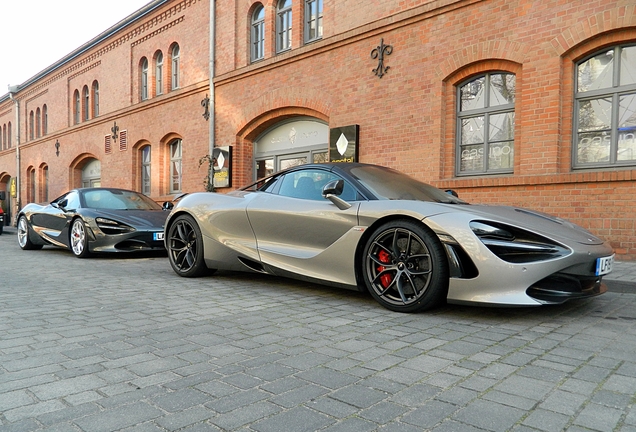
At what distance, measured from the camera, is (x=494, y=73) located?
8609mm

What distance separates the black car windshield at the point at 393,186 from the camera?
430cm

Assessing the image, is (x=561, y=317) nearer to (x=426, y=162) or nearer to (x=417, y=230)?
(x=417, y=230)

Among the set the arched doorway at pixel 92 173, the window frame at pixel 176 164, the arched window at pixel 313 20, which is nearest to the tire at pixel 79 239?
the arched window at pixel 313 20

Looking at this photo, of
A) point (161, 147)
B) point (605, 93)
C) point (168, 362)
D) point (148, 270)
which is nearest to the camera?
point (168, 362)

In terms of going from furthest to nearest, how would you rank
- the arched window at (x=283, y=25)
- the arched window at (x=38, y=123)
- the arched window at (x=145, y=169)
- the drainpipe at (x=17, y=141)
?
the drainpipe at (x=17, y=141)
the arched window at (x=38, y=123)
the arched window at (x=145, y=169)
the arched window at (x=283, y=25)

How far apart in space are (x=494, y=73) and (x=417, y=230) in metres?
6.10

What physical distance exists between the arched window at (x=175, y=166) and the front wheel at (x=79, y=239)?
8148 millimetres

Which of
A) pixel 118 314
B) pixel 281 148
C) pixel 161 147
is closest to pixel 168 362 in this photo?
pixel 118 314

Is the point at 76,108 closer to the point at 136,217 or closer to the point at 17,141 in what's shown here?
the point at 17,141

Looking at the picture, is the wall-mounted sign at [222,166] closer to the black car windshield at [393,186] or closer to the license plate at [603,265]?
the black car windshield at [393,186]

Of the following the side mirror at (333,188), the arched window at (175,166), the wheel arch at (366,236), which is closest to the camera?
the wheel arch at (366,236)

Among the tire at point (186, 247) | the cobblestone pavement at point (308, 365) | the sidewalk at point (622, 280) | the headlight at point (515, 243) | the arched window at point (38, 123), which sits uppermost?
the arched window at point (38, 123)

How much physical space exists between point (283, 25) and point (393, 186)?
32.3ft

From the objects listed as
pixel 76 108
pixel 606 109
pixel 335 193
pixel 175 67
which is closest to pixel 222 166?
pixel 175 67
